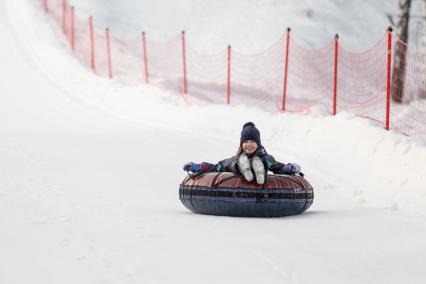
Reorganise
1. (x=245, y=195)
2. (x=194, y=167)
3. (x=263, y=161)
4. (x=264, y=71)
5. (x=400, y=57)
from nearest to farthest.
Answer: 1. (x=245, y=195)
2. (x=263, y=161)
3. (x=194, y=167)
4. (x=400, y=57)
5. (x=264, y=71)

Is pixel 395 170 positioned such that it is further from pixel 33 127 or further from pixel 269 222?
pixel 33 127

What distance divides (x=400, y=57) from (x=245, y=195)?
13854 millimetres

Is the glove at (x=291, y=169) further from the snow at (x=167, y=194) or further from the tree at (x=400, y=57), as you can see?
the tree at (x=400, y=57)

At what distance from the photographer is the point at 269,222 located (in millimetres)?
9203

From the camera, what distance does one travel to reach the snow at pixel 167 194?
269 inches

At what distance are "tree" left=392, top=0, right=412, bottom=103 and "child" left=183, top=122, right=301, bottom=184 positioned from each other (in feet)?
40.3

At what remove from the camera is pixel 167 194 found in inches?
467

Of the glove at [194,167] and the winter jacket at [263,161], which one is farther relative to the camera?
the glove at [194,167]

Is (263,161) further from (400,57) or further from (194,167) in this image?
(400,57)

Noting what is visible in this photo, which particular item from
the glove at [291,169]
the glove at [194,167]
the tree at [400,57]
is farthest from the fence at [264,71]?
the glove at [194,167]

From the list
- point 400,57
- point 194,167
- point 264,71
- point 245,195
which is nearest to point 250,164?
point 245,195

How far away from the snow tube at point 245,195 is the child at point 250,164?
111mm

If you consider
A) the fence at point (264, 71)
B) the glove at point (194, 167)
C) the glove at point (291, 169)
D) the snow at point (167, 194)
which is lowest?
the snow at point (167, 194)

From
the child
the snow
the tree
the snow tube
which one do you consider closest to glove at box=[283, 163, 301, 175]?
the child
